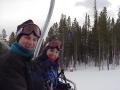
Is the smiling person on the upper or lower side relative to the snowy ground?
upper

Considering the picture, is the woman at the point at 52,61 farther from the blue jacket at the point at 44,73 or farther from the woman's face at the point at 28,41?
the woman's face at the point at 28,41

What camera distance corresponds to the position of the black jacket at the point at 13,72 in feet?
7.16

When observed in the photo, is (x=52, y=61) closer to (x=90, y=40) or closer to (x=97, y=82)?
(x=97, y=82)

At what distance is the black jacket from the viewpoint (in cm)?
218

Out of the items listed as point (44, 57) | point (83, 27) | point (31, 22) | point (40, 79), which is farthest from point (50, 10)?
point (83, 27)

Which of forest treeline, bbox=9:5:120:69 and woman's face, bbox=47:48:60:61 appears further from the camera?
forest treeline, bbox=9:5:120:69

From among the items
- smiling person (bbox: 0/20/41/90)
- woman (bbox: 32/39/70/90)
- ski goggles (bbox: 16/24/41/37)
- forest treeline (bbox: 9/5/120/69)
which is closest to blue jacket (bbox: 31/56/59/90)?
woman (bbox: 32/39/70/90)

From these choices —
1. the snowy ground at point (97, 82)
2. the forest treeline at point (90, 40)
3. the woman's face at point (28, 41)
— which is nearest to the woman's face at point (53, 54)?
the woman's face at point (28, 41)

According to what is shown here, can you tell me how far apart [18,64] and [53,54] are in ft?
9.69

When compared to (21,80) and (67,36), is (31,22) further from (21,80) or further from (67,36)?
(67,36)

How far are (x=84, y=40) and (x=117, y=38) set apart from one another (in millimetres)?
7018

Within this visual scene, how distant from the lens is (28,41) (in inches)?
95.6

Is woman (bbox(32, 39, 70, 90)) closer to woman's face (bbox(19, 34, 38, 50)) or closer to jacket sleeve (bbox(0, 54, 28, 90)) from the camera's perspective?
woman's face (bbox(19, 34, 38, 50))

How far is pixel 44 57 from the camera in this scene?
16.8ft
